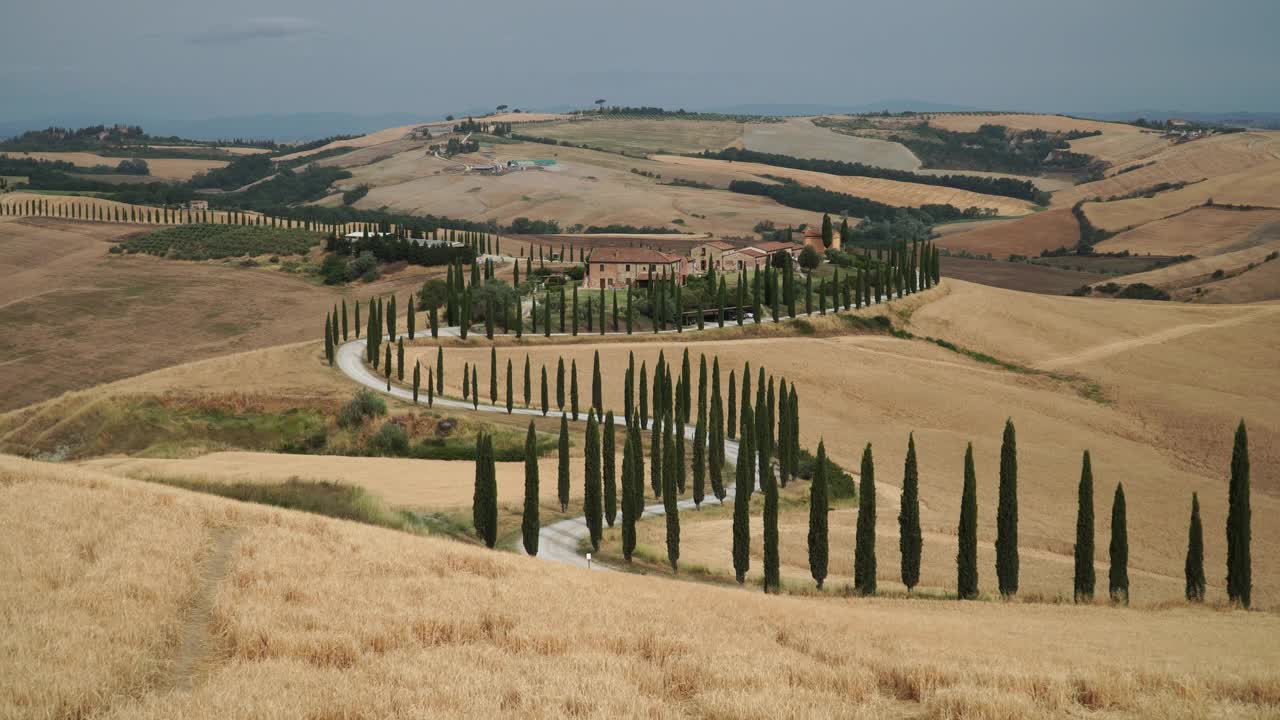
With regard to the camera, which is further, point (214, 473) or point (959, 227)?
point (959, 227)

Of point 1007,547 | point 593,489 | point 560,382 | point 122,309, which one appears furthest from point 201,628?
point 122,309

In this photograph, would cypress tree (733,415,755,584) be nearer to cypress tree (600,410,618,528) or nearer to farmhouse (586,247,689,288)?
cypress tree (600,410,618,528)

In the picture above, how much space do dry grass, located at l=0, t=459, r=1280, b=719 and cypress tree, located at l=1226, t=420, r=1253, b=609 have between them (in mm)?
10303

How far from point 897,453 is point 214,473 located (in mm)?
33359

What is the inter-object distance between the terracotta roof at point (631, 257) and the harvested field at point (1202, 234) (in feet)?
227

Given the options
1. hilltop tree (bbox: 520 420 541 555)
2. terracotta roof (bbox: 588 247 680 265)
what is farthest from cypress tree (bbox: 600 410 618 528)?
→ terracotta roof (bbox: 588 247 680 265)

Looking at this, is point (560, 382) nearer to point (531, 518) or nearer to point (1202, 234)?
point (531, 518)

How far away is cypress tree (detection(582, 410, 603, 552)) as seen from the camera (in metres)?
42.0

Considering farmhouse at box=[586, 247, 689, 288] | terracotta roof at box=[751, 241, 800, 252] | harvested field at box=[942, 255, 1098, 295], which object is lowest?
harvested field at box=[942, 255, 1098, 295]

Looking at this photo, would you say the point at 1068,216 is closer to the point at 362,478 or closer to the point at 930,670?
the point at 362,478

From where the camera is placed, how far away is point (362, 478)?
1841 inches

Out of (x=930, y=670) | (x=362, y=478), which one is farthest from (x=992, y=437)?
(x=930, y=670)

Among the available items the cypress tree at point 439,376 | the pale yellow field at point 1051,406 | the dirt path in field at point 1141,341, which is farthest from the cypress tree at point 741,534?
the dirt path in field at point 1141,341

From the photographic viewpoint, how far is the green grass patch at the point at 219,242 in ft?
468
